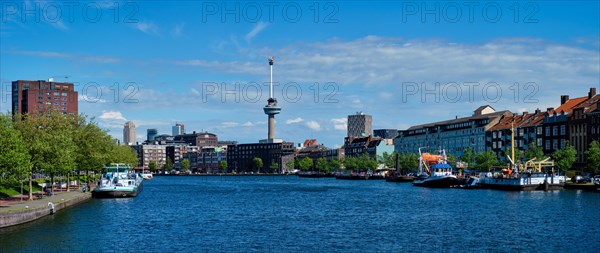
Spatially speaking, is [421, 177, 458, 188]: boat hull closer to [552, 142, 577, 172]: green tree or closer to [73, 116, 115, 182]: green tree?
[552, 142, 577, 172]: green tree

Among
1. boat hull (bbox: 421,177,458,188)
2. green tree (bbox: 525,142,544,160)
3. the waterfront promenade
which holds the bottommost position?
boat hull (bbox: 421,177,458,188)

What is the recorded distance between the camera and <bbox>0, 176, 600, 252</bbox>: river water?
5250 cm

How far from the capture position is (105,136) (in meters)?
151

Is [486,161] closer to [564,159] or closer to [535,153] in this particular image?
[535,153]

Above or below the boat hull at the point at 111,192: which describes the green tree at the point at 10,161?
above

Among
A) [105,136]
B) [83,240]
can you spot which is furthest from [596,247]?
[105,136]

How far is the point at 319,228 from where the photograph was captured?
214 feet

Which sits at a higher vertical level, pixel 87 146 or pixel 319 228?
pixel 87 146

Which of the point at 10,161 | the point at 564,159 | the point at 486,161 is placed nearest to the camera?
the point at 10,161

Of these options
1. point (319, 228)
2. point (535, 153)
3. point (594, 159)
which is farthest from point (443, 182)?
point (319, 228)

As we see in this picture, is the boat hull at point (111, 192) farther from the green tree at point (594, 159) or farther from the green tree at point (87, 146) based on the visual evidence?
the green tree at point (594, 159)

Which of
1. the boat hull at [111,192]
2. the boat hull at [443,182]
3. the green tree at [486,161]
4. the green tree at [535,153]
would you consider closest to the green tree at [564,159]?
the green tree at [535,153]

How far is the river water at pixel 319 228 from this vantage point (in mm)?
52500

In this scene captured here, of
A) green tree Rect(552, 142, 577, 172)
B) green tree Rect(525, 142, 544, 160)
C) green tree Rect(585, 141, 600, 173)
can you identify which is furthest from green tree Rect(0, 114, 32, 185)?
green tree Rect(525, 142, 544, 160)
